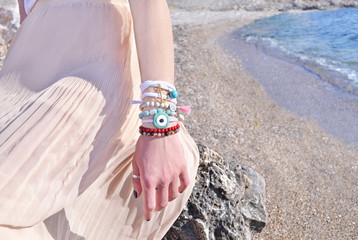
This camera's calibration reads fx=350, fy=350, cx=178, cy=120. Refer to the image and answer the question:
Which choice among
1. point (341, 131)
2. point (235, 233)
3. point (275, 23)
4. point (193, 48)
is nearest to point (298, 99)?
point (341, 131)

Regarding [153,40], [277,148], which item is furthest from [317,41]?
[153,40]

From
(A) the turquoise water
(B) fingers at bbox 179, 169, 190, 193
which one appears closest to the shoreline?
(A) the turquoise water

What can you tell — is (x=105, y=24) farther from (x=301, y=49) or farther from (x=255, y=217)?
(x=301, y=49)

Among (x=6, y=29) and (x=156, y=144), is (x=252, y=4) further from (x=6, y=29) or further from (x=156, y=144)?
(x=156, y=144)

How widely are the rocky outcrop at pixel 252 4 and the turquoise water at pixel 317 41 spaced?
1.06 meters

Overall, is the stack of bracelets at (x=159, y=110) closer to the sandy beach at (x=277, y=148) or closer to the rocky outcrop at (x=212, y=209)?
the rocky outcrop at (x=212, y=209)

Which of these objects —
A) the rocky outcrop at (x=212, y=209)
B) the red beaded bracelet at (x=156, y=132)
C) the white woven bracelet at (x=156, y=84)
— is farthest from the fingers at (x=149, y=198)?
the rocky outcrop at (x=212, y=209)

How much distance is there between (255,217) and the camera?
1645 mm

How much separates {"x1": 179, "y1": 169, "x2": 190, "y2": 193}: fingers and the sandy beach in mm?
868

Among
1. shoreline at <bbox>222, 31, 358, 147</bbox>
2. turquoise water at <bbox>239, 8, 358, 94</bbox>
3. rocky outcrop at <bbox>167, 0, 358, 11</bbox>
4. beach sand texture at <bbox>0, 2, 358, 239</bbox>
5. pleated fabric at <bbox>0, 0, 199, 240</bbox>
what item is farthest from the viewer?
rocky outcrop at <bbox>167, 0, 358, 11</bbox>

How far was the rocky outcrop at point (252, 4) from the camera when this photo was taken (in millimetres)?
11164

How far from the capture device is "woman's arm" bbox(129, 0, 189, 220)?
93 cm

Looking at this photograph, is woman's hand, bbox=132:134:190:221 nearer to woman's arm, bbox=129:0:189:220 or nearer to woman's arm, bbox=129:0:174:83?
woman's arm, bbox=129:0:189:220

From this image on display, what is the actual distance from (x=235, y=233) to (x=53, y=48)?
1016mm
